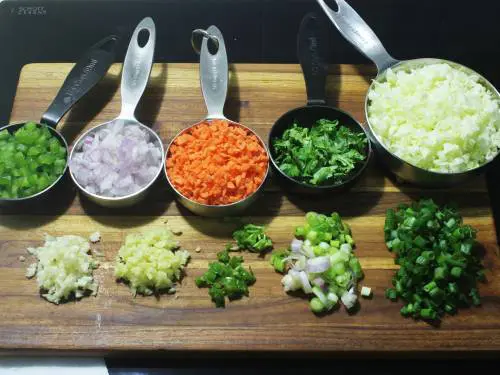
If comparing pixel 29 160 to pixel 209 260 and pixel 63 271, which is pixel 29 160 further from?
pixel 209 260

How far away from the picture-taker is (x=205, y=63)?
97.0 inches

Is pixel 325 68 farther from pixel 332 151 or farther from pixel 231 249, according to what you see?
pixel 231 249

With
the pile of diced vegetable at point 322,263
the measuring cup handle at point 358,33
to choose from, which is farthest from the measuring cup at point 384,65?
the pile of diced vegetable at point 322,263

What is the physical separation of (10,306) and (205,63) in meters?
1.24

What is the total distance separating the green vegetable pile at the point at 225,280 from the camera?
2.01 metres

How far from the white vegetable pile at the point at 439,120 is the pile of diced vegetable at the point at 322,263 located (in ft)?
1.36

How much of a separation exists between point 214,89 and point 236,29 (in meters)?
0.48

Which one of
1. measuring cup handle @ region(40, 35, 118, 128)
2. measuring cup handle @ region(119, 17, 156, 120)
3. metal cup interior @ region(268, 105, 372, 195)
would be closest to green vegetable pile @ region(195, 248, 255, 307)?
metal cup interior @ region(268, 105, 372, 195)

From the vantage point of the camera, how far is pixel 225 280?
2.03 meters

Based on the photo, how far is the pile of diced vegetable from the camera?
2012mm

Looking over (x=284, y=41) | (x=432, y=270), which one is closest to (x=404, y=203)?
(x=432, y=270)

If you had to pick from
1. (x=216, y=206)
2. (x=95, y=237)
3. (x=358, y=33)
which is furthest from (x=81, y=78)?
(x=358, y=33)

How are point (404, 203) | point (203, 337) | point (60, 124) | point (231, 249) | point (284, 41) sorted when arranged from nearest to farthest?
point (203, 337), point (231, 249), point (404, 203), point (60, 124), point (284, 41)

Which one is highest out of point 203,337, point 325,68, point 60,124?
point 325,68
